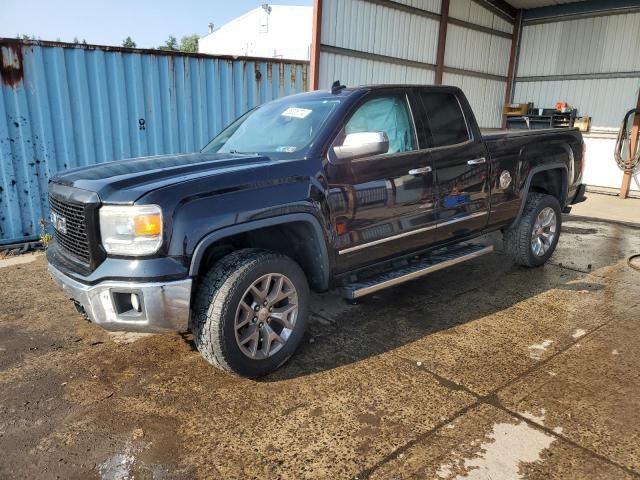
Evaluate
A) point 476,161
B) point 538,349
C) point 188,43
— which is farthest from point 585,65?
point 188,43

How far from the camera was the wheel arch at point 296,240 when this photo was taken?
3137 millimetres

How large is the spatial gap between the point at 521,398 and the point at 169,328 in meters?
2.17

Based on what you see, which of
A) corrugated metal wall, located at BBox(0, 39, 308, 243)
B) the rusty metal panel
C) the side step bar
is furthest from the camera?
the rusty metal panel

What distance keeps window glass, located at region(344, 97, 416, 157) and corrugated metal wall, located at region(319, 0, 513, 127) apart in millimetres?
6039

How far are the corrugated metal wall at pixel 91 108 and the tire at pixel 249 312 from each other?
15.7ft

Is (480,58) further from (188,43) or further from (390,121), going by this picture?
(188,43)

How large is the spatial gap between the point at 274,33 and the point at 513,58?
16.4m

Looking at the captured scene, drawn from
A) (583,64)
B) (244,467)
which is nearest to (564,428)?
(244,467)

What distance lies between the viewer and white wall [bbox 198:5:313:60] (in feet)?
86.0

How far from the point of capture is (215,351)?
2959 millimetres

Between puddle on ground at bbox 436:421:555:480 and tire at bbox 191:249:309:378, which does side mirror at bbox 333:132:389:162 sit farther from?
puddle on ground at bbox 436:421:555:480

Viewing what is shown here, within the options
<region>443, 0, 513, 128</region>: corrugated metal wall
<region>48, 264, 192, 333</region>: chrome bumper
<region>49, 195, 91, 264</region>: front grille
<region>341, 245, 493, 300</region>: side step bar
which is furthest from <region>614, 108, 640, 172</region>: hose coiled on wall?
<region>49, 195, 91, 264</region>: front grille

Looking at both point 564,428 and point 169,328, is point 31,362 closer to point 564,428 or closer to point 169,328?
point 169,328

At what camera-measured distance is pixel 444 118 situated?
4.42 meters
